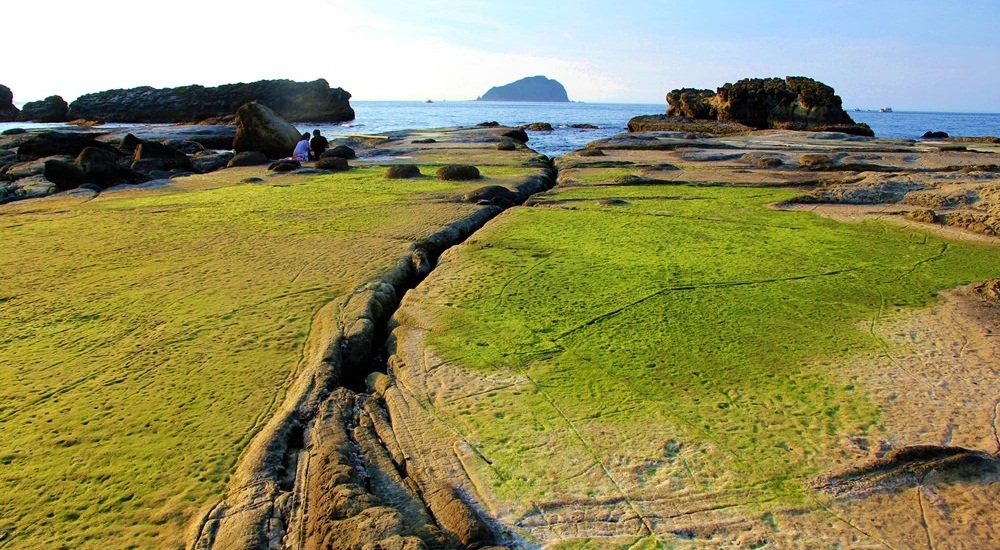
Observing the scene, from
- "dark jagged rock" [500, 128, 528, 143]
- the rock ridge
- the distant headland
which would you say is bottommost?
the rock ridge

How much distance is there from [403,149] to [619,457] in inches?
619

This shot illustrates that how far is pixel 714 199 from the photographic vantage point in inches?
336

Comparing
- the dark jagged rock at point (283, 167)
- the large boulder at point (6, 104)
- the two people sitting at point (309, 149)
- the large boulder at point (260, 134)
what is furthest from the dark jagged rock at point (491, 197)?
the large boulder at point (6, 104)

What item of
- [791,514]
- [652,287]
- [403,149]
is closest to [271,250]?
[652,287]

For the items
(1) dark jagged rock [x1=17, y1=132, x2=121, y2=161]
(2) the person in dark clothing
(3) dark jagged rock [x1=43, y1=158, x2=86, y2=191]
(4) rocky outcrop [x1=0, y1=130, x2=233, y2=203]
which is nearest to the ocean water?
(2) the person in dark clothing

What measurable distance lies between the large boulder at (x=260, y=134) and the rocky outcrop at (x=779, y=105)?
92.3 ft

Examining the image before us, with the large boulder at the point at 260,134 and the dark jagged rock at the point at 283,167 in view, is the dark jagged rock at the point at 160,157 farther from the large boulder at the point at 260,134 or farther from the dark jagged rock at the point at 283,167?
the dark jagged rock at the point at 283,167

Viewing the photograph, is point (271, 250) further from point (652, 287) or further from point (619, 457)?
point (619, 457)

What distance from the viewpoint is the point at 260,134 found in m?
16.5

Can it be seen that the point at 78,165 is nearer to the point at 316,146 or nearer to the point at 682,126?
the point at 316,146

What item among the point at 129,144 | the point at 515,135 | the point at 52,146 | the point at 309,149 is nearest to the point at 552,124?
the point at 515,135

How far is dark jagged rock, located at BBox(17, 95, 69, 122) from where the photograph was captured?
5147 centimetres

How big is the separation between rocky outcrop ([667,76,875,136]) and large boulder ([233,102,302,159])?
2812 cm

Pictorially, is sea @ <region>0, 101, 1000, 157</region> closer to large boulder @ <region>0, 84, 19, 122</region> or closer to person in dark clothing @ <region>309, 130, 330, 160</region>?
person in dark clothing @ <region>309, 130, 330, 160</region>
